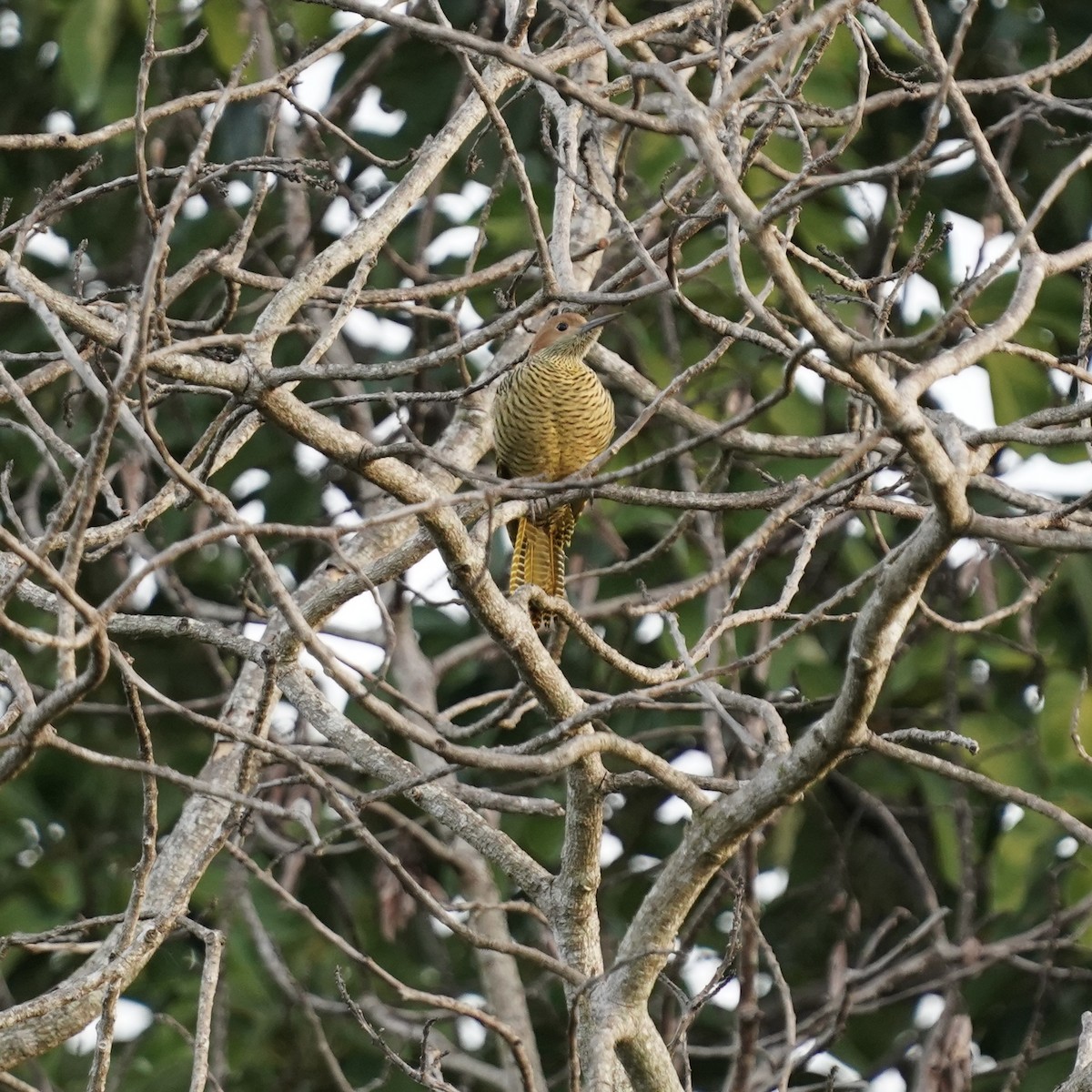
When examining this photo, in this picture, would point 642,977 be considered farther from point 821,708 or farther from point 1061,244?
point 1061,244

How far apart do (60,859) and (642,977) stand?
4.45m

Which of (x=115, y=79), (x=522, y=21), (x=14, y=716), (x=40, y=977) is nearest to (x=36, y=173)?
(x=115, y=79)

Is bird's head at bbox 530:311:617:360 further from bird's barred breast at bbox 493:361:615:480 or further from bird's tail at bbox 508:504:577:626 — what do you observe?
bird's tail at bbox 508:504:577:626

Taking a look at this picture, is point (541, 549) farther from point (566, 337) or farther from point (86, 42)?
point (86, 42)

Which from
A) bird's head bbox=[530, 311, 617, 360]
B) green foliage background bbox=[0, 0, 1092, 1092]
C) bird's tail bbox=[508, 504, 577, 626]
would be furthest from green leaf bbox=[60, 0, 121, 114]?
bird's tail bbox=[508, 504, 577, 626]

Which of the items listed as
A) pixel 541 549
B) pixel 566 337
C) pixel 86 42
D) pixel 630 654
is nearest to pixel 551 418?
pixel 566 337

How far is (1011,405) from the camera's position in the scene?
5.36 metres

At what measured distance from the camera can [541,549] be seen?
5.27 metres

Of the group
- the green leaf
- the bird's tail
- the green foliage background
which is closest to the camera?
the bird's tail

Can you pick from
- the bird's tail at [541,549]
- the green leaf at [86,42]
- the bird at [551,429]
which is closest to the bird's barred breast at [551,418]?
the bird at [551,429]

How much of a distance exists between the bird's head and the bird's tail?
1.77ft

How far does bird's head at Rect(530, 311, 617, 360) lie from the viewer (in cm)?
528

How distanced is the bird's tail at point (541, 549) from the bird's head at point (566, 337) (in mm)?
540

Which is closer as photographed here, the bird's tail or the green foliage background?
the bird's tail
